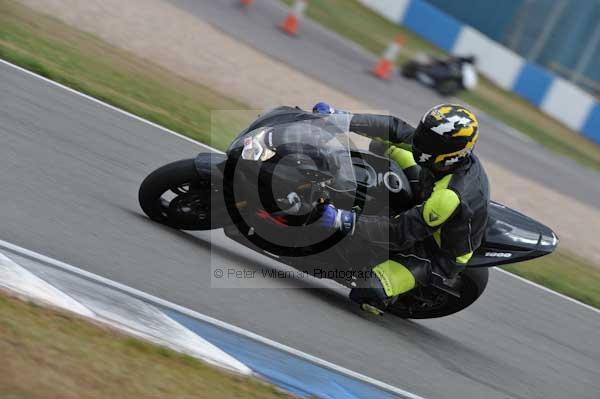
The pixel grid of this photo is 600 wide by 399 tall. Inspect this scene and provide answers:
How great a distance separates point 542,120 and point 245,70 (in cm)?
1283

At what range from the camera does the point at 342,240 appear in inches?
246

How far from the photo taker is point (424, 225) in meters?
6.01

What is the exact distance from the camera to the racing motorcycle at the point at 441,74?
20812 mm

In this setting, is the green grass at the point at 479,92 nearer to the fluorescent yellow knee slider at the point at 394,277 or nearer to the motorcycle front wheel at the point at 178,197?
the fluorescent yellow knee slider at the point at 394,277

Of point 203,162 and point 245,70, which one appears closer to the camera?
point 203,162

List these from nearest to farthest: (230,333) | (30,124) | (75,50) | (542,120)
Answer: (230,333), (30,124), (75,50), (542,120)

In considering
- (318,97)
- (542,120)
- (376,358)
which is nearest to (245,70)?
(318,97)

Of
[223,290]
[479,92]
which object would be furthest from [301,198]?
[479,92]

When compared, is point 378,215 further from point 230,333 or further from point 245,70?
point 245,70

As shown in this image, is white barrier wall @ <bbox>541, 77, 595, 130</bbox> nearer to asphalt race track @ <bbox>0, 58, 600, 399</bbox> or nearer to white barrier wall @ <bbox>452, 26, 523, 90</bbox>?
white barrier wall @ <bbox>452, 26, 523, 90</bbox>

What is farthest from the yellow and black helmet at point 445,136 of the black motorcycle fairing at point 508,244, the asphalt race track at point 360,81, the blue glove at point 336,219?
the asphalt race track at point 360,81

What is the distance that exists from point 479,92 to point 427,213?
1894cm

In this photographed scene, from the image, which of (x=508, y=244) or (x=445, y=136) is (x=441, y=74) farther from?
(x=445, y=136)

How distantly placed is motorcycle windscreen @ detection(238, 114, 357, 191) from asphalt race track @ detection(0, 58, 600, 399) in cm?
95
